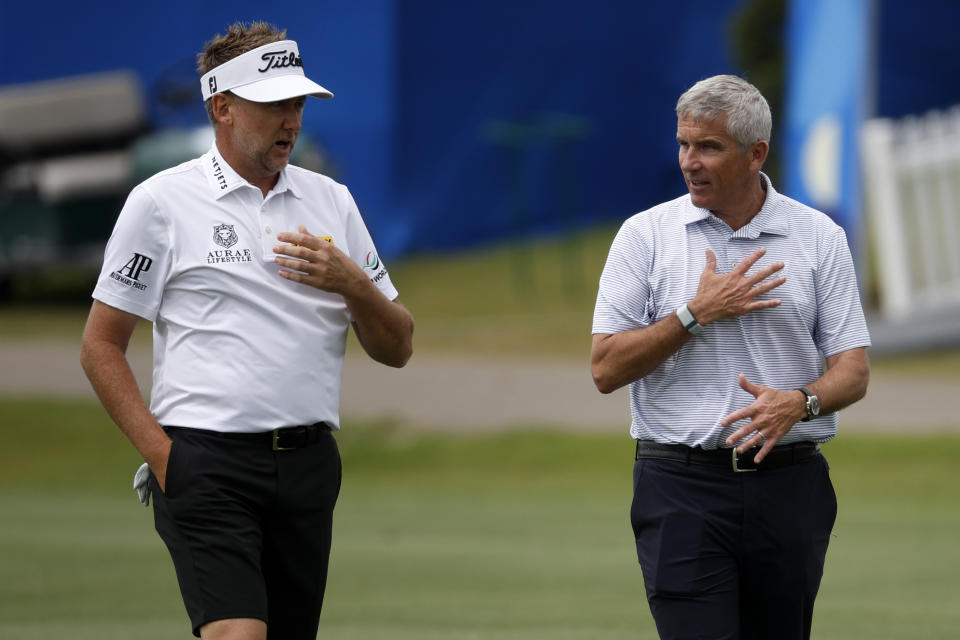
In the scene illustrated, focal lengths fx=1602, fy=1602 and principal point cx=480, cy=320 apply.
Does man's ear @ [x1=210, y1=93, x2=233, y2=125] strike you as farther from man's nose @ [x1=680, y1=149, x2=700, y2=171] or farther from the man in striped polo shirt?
man's nose @ [x1=680, y1=149, x2=700, y2=171]

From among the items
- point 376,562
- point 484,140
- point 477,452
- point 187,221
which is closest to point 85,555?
point 376,562

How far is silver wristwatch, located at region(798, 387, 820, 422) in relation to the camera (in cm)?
425

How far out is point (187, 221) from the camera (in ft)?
14.2

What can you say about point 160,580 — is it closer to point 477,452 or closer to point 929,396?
point 477,452

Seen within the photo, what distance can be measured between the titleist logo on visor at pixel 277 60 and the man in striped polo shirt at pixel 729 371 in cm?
104

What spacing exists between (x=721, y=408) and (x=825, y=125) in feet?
38.3

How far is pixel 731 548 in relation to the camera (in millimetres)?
4332

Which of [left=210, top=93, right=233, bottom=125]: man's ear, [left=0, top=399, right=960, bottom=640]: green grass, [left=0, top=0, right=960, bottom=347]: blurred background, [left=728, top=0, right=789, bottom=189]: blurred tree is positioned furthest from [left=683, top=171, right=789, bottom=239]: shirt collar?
[left=728, top=0, right=789, bottom=189]: blurred tree

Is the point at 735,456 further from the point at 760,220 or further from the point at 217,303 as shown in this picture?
the point at 217,303

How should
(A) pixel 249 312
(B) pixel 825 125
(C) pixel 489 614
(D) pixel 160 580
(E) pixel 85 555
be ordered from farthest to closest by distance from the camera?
(B) pixel 825 125 → (E) pixel 85 555 → (D) pixel 160 580 → (C) pixel 489 614 → (A) pixel 249 312

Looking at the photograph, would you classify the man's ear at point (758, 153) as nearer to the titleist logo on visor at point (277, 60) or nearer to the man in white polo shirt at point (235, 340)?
the man in white polo shirt at point (235, 340)

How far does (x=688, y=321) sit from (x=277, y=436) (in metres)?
1.14

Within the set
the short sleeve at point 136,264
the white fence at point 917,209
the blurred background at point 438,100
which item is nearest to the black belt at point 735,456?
the short sleeve at point 136,264

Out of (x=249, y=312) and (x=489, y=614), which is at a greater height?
(x=249, y=312)
